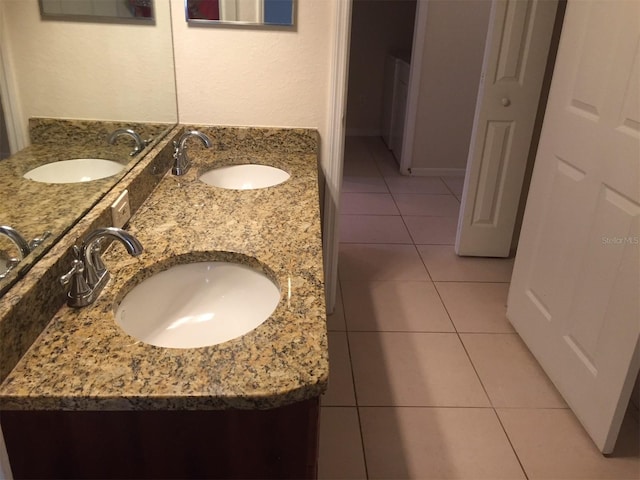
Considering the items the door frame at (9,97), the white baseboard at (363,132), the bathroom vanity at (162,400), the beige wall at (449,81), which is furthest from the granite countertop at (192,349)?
the white baseboard at (363,132)

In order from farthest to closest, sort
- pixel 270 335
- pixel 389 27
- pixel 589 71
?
pixel 389 27
pixel 589 71
pixel 270 335

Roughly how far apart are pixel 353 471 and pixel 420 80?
333 cm

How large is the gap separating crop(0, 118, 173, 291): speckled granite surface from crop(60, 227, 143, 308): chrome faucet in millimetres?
69

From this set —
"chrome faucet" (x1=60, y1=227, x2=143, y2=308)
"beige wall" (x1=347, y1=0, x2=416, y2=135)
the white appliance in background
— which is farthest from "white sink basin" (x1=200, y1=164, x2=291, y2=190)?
"beige wall" (x1=347, y1=0, x2=416, y2=135)

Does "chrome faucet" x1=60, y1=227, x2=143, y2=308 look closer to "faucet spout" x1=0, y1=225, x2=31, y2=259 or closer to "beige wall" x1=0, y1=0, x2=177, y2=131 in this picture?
"faucet spout" x1=0, y1=225, x2=31, y2=259

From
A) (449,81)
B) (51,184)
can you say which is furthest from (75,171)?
(449,81)

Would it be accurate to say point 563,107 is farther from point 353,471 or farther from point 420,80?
point 420,80

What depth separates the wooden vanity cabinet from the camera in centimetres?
86

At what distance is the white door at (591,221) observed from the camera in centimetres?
159

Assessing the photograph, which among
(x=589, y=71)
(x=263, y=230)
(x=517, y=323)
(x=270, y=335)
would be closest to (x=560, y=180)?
(x=589, y=71)

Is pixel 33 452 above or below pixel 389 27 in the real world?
below

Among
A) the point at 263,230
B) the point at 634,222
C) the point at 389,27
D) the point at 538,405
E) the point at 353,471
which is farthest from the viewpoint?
the point at 389,27

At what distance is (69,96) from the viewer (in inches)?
50.8

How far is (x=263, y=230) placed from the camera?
1416 millimetres
